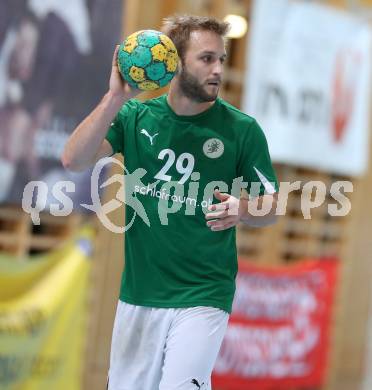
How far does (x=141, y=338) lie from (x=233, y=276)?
45cm

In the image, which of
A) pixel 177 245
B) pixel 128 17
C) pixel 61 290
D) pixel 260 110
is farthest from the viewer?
pixel 260 110

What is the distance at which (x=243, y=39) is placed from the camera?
7.97 meters

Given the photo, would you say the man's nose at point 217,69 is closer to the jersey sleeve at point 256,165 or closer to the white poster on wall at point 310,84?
the jersey sleeve at point 256,165

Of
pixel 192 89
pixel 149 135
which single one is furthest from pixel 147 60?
pixel 149 135

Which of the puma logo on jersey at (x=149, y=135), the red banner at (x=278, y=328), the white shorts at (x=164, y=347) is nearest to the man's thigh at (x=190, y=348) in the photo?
the white shorts at (x=164, y=347)

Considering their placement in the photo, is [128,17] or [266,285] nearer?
[128,17]

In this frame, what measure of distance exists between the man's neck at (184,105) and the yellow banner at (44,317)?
8.33 ft

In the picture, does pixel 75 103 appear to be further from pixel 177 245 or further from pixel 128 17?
pixel 177 245

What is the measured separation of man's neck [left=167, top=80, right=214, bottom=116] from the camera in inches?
144

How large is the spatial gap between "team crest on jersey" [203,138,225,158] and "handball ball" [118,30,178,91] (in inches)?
13.6

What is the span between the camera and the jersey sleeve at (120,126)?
370 cm

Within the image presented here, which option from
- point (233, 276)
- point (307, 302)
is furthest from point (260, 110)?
point (233, 276)

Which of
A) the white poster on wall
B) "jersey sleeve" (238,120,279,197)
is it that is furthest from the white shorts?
the white poster on wall

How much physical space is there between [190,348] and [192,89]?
101 cm
